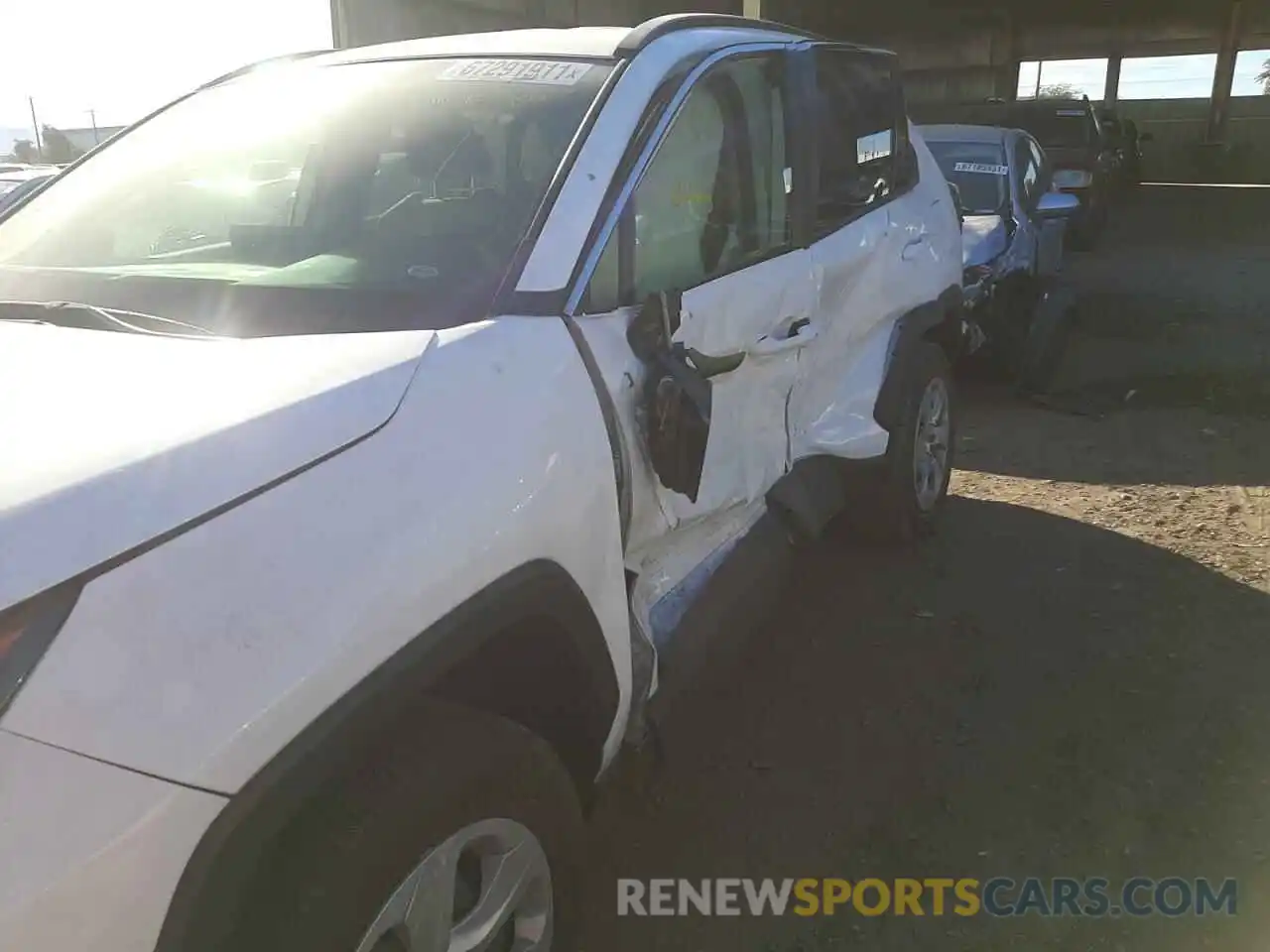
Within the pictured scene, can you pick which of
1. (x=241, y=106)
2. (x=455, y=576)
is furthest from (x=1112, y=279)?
(x=455, y=576)

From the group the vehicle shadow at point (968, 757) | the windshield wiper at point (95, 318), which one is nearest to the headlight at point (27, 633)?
the windshield wiper at point (95, 318)

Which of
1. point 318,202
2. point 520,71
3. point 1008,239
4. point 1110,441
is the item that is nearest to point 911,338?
point 520,71

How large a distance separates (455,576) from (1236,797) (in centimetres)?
248

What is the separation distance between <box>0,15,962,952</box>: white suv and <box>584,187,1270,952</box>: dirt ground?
62cm

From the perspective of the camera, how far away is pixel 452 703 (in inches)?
71.3

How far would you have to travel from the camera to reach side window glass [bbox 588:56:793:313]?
7.95ft

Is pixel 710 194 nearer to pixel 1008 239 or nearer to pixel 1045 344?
pixel 1008 239

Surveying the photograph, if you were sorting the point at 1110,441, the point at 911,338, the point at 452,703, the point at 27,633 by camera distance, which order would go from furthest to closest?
the point at 1110,441, the point at 911,338, the point at 452,703, the point at 27,633

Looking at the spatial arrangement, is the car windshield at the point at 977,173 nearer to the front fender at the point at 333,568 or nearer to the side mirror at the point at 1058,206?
the side mirror at the point at 1058,206

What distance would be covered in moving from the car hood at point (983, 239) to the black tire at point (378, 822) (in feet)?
20.3

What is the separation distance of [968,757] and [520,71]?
231 centimetres

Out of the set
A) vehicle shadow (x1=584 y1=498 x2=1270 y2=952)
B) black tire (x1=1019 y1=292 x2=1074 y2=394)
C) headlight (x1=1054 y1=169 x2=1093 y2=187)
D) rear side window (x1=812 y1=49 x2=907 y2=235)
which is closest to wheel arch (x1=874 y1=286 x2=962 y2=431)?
rear side window (x1=812 y1=49 x2=907 y2=235)
